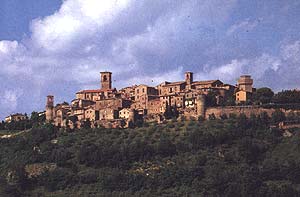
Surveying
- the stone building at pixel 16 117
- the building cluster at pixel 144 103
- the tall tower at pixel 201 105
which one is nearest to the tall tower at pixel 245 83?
the building cluster at pixel 144 103

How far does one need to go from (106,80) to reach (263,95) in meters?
21.9

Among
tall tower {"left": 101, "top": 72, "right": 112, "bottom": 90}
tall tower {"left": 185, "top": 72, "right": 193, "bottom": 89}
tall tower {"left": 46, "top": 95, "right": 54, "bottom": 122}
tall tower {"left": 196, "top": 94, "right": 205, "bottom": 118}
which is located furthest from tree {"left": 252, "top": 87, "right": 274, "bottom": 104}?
tall tower {"left": 46, "top": 95, "right": 54, "bottom": 122}

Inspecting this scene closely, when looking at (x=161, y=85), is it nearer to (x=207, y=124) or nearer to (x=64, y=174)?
(x=207, y=124)

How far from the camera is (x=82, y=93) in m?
82.2

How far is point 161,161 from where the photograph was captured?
2418 inches

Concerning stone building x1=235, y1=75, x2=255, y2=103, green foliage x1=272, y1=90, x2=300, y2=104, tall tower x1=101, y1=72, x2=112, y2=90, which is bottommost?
green foliage x1=272, y1=90, x2=300, y2=104

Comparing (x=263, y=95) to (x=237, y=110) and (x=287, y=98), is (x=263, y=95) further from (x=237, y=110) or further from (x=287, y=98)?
(x=237, y=110)

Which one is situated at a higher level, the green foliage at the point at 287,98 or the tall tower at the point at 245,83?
the tall tower at the point at 245,83

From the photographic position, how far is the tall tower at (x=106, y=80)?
85.2m

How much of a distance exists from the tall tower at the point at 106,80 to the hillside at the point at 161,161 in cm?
1489

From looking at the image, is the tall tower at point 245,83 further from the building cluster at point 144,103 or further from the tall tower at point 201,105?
the tall tower at point 201,105

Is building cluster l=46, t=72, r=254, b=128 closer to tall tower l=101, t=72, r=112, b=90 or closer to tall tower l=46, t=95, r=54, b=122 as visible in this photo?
tall tower l=46, t=95, r=54, b=122

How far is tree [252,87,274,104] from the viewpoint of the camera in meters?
68.5

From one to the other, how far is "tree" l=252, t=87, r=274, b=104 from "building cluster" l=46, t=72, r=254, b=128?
91 cm
